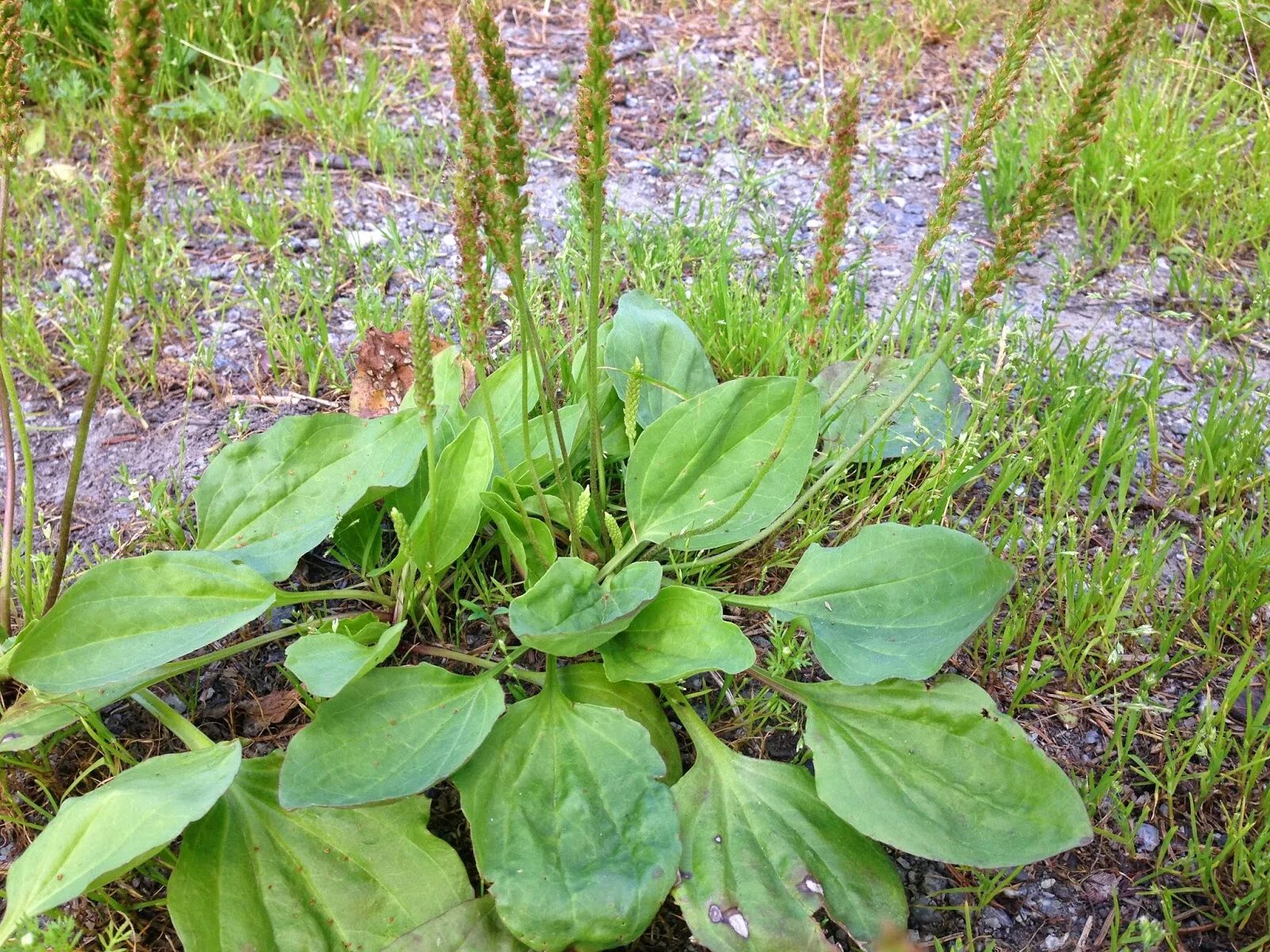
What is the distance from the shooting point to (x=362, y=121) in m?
4.32

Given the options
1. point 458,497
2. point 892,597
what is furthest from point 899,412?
point 458,497

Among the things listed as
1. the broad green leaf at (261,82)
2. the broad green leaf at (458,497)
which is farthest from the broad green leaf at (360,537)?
the broad green leaf at (261,82)

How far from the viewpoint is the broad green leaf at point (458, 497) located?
2256mm

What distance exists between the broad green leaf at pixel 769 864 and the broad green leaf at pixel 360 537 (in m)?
0.98

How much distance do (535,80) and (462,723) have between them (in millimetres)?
3740

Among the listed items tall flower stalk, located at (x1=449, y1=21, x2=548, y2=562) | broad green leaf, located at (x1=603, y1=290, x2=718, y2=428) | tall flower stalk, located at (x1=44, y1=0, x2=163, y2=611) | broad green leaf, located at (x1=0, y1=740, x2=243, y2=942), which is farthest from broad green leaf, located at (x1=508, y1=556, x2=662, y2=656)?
tall flower stalk, located at (x1=44, y1=0, x2=163, y2=611)

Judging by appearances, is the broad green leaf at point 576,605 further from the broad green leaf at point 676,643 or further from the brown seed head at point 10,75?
the brown seed head at point 10,75

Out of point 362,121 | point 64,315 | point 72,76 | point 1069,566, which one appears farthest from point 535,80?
point 1069,566

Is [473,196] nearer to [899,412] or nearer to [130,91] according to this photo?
[130,91]

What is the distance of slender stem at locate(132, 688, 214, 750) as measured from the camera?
211 centimetres

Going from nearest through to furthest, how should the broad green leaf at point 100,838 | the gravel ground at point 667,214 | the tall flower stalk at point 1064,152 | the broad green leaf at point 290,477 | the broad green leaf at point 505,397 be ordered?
the tall flower stalk at point 1064,152 < the broad green leaf at point 100,838 < the gravel ground at point 667,214 < the broad green leaf at point 290,477 < the broad green leaf at point 505,397

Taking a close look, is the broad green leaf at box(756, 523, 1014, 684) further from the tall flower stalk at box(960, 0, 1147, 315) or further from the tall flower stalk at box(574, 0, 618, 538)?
the tall flower stalk at box(574, 0, 618, 538)

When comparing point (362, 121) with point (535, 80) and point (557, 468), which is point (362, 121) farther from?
point (557, 468)

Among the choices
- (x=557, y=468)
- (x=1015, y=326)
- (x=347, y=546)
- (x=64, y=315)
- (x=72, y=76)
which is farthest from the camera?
(x=72, y=76)
